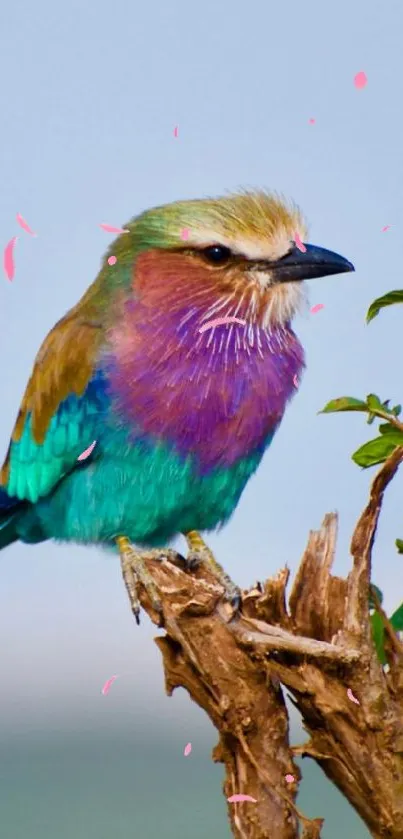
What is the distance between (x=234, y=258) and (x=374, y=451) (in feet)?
2.04

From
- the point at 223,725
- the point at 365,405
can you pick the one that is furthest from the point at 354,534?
Answer: the point at 223,725

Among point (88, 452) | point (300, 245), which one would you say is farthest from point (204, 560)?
point (300, 245)

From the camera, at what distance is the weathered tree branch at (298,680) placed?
218 cm

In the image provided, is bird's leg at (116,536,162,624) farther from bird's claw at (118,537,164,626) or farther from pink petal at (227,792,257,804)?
pink petal at (227,792,257,804)

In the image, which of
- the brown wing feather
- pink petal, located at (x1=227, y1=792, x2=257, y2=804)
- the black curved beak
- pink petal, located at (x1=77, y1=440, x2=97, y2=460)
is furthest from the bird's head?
pink petal, located at (x1=227, y1=792, x2=257, y2=804)

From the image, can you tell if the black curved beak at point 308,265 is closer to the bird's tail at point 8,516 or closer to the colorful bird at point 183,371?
the colorful bird at point 183,371

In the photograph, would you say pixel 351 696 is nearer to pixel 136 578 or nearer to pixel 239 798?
pixel 239 798

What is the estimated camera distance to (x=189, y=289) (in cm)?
265

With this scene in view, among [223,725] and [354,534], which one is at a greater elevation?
[354,534]

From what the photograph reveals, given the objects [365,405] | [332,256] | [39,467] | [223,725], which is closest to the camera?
[365,405]

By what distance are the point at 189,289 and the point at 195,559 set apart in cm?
58

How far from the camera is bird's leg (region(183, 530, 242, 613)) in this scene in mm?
2516

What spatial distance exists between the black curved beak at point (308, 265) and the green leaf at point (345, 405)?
51 cm

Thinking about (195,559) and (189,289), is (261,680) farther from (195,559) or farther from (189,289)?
(189,289)
